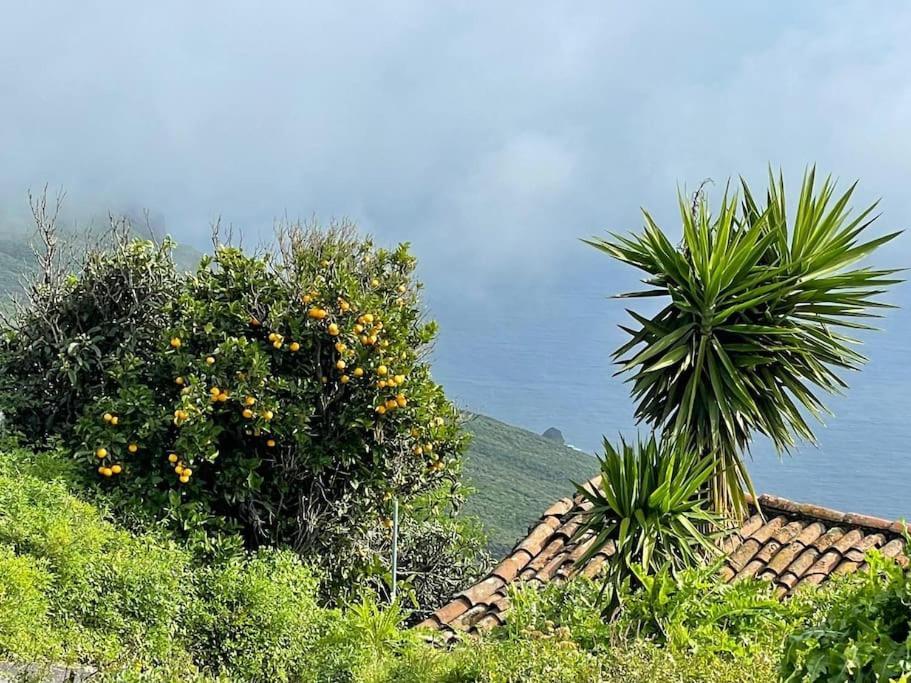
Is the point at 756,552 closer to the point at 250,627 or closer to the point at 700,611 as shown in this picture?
the point at 700,611

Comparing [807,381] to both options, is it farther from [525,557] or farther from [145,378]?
[145,378]

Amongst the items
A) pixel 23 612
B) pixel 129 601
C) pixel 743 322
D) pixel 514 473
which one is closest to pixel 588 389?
pixel 514 473

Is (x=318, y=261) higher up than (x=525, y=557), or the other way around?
(x=318, y=261)

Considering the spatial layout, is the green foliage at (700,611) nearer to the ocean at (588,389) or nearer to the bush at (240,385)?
the bush at (240,385)

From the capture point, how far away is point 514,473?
16703 millimetres

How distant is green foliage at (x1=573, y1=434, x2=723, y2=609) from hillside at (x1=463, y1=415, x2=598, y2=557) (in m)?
6.62

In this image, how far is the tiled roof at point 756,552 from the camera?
6.96 m

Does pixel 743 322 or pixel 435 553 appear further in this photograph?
pixel 435 553

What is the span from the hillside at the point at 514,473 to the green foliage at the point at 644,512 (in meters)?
6.62

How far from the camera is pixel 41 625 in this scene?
440 centimetres

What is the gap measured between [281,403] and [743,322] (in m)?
3.33

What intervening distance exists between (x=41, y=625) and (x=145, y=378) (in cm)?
273

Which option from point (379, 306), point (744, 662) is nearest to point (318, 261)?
point (379, 306)

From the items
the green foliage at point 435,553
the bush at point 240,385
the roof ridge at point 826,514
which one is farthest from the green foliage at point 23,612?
the roof ridge at point 826,514
